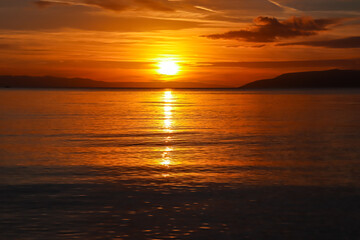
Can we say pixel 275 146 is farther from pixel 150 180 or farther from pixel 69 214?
pixel 69 214

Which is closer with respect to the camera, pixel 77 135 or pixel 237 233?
pixel 237 233

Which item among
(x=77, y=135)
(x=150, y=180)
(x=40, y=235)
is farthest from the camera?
(x=77, y=135)

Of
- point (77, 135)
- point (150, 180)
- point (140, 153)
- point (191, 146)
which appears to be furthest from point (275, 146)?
point (77, 135)

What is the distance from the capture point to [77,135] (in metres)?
31.3

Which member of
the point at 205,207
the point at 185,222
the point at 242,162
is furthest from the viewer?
the point at 242,162

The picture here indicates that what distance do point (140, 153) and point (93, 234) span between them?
39.9 feet

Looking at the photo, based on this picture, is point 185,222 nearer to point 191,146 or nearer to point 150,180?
point 150,180

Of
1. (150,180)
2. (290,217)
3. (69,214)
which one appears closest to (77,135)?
(150,180)

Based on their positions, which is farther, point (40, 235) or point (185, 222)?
point (185, 222)

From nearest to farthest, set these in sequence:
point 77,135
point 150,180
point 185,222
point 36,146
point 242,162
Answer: point 185,222 < point 150,180 < point 242,162 < point 36,146 < point 77,135

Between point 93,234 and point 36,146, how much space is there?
15791 mm

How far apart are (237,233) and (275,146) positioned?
52.0 ft

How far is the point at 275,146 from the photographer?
2636 cm

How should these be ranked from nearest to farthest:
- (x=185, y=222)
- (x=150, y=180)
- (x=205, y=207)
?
(x=185, y=222) < (x=205, y=207) < (x=150, y=180)
